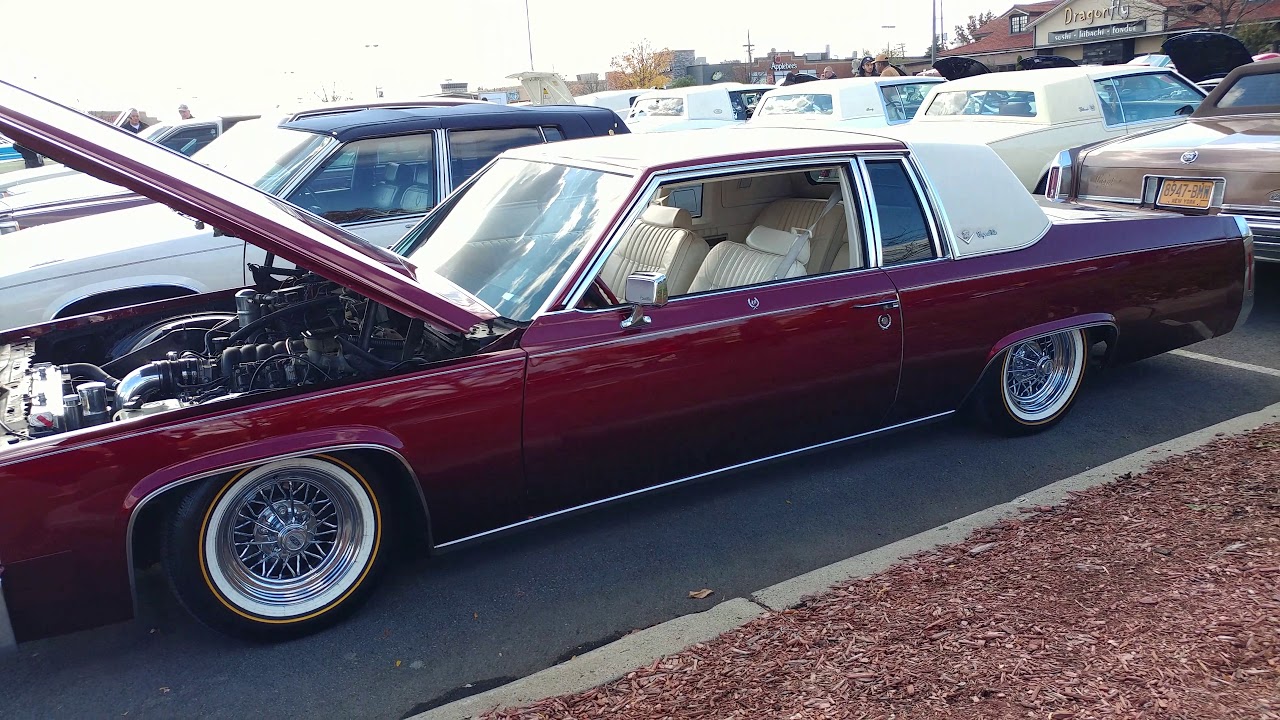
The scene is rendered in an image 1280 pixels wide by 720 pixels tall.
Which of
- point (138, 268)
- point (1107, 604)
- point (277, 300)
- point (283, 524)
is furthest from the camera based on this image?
point (138, 268)

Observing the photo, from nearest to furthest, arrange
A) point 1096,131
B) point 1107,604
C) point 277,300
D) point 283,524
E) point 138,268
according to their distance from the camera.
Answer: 1. point 1107,604
2. point 283,524
3. point 277,300
4. point 138,268
5. point 1096,131

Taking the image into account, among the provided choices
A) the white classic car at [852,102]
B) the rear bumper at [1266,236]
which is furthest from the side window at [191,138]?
the rear bumper at [1266,236]

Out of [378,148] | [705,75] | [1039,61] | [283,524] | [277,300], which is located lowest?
[283,524]

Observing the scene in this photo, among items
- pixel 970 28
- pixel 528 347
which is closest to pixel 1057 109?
pixel 528 347

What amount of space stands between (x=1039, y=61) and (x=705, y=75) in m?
38.6

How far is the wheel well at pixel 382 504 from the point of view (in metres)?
3.03

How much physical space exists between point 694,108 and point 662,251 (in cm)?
1398

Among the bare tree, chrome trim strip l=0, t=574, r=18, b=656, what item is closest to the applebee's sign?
the bare tree

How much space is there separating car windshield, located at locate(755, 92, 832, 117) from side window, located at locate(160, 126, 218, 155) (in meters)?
8.15

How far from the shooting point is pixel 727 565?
12.0 ft

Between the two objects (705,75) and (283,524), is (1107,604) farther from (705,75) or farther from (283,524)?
(705,75)

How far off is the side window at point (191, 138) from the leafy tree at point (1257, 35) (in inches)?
1340

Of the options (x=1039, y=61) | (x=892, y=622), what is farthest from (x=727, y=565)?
(x=1039, y=61)

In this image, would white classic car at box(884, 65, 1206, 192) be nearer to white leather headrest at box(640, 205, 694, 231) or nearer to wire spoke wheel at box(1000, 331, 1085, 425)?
wire spoke wheel at box(1000, 331, 1085, 425)
